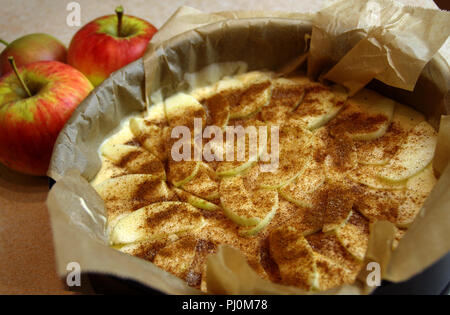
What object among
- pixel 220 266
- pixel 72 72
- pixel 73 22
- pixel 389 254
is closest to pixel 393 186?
pixel 389 254

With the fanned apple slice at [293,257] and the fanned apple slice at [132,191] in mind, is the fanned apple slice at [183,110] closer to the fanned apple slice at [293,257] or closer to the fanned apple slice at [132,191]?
the fanned apple slice at [132,191]

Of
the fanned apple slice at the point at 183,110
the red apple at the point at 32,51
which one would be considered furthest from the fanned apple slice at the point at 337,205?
the red apple at the point at 32,51

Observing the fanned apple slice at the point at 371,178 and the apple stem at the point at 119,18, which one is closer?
the fanned apple slice at the point at 371,178

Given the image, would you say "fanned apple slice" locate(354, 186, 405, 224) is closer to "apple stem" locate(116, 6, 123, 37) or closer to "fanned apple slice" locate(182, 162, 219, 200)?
"fanned apple slice" locate(182, 162, 219, 200)

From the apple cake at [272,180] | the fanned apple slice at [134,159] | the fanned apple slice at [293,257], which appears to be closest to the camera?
the fanned apple slice at [293,257]

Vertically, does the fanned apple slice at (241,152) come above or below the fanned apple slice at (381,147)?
below

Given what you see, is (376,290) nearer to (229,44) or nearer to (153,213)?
(153,213)
